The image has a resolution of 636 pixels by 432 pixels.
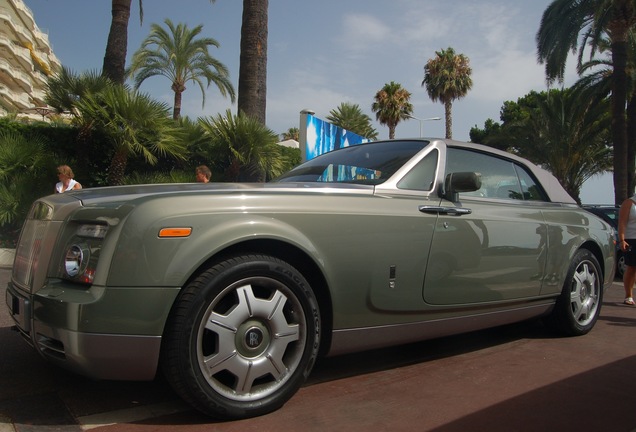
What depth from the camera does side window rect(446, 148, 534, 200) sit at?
3.71 metres

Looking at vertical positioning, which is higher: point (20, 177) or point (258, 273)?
point (20, 177)

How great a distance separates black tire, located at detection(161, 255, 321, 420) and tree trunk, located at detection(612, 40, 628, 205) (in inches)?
719

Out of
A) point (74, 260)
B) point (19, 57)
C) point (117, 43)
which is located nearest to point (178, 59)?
point (117, 43)

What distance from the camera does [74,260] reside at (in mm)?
2324

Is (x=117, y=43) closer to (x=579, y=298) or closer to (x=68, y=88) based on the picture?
(x=68, y=88)

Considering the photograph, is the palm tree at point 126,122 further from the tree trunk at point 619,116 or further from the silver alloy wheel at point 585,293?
the tree trunk at point 619,116

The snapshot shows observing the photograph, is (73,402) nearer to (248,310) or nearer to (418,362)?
(248,310)

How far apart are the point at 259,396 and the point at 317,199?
1.06m

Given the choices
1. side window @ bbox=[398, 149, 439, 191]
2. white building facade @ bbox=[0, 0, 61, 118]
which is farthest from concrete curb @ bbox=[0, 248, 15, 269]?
white building facade @ bbox=[0, 0, 61, 118]

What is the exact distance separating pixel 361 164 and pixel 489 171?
109 centimetres

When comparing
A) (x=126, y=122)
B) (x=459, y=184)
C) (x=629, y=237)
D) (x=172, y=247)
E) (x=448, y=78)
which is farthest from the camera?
(x=448, y=78)

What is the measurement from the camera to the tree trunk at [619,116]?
57.0ft

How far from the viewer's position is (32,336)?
238cm

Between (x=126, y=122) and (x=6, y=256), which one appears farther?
(x=126, y=122)
